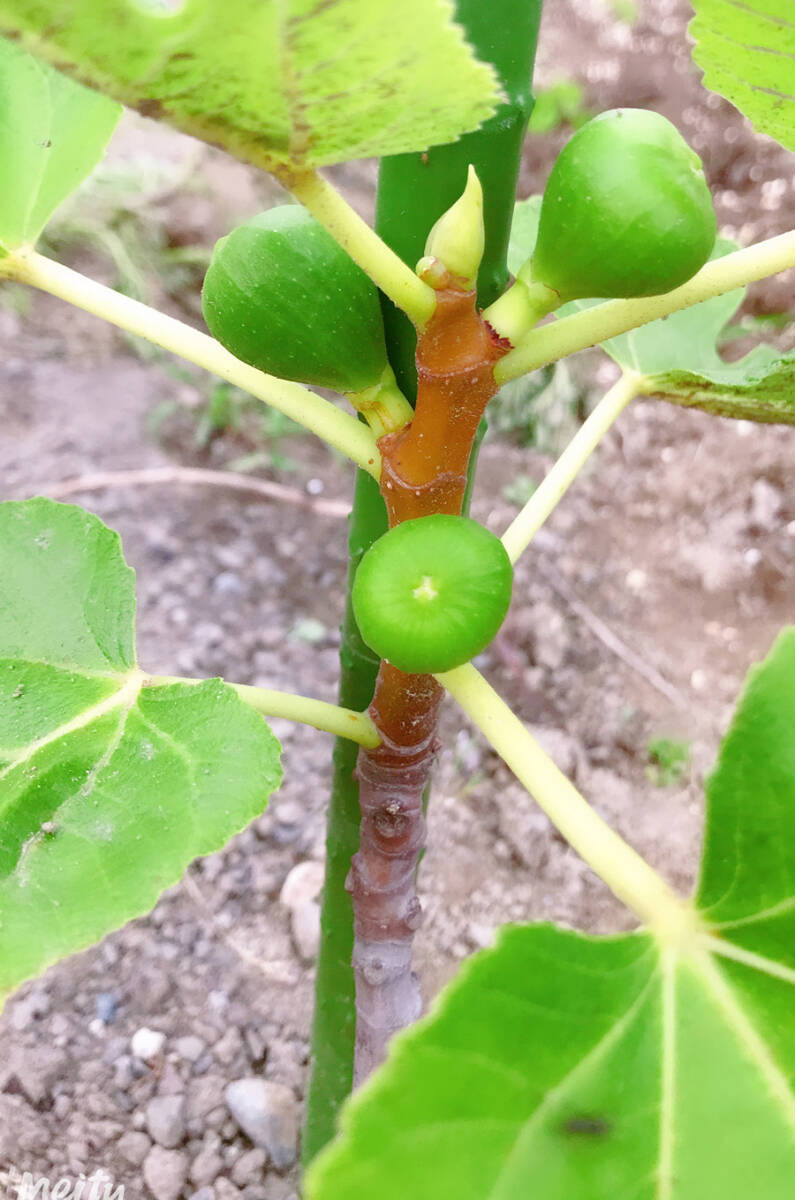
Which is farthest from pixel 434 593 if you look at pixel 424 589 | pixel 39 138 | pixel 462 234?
pixel 39 138

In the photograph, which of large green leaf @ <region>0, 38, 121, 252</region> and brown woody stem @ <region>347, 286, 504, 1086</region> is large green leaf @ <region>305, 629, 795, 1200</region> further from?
large green leaf @ <region>0, 38, 121, 252</region>

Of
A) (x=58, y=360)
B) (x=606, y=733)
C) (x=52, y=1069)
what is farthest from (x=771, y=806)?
(x=58, y=360)

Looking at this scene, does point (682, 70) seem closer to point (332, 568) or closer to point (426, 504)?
point (332, 568)

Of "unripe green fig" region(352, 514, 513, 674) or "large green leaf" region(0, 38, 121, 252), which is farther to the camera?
"large green leaf" region(0, 38, 121, 252)

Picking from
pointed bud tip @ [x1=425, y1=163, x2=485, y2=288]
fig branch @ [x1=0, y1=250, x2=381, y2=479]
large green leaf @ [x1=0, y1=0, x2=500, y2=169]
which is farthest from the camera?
fig branch @ [x1=0, y1=250, x2=381, y2=479]

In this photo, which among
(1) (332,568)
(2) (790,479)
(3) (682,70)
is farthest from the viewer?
(3) (682,70)

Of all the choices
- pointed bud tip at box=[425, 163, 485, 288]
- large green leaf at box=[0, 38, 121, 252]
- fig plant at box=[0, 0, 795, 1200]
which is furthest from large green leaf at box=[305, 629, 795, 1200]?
large green leaf at box=[0, 38, 121, 252]
